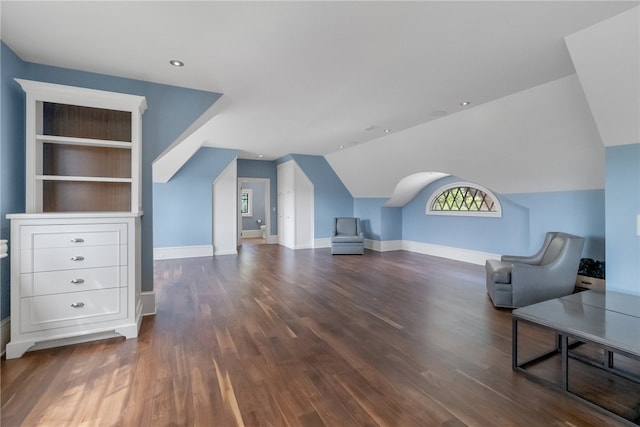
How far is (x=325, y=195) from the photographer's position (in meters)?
8.21

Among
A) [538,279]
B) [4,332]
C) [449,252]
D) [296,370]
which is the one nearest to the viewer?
[296,370]

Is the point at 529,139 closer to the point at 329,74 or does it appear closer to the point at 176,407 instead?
the point at 329,74

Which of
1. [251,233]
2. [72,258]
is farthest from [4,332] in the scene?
[251,233]

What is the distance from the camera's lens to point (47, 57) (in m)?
2.60

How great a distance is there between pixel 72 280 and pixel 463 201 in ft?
21.7

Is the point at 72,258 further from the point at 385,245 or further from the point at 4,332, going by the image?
the point at 385,245

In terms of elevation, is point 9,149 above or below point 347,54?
below

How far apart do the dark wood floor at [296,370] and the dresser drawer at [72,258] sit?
702 millimetres

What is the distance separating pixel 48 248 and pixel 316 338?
93.6 inches

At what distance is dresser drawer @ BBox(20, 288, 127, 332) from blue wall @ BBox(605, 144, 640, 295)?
431cm

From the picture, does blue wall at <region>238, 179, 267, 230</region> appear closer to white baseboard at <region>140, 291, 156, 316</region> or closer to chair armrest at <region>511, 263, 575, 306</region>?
white baseboard at <region>140, 291, 156, 316</region>

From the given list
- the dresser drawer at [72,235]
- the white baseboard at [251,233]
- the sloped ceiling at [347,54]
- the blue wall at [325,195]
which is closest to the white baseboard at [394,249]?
the blue wall at [325,195]

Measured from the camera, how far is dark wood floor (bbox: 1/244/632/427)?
66.5 inches

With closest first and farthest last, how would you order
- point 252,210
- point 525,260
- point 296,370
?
point 296,370 < point 525,260 < point 252,210
